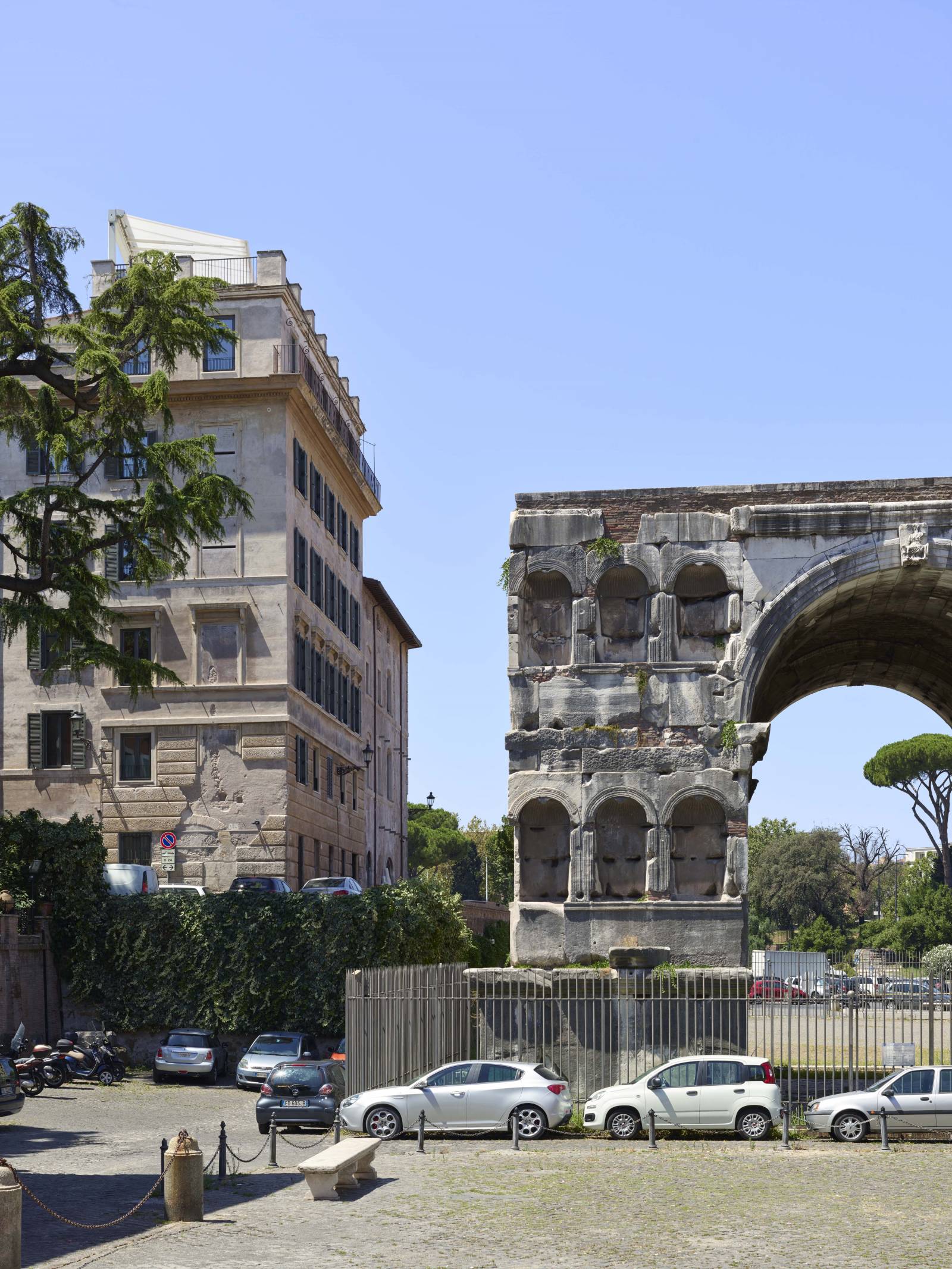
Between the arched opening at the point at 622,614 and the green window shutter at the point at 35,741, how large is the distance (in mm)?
21428

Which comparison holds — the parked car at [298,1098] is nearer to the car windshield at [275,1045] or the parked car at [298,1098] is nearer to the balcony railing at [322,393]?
the car windshield at [275,1045]

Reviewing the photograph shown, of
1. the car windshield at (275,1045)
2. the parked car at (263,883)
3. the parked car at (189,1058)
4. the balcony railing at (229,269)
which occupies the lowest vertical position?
the parked car at (189,1058)

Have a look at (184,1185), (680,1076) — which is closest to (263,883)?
(680,1076)

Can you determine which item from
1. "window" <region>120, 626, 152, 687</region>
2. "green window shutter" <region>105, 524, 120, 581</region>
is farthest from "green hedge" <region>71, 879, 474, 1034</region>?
"green window shutter" <region>105, 524, 120, 581</region>

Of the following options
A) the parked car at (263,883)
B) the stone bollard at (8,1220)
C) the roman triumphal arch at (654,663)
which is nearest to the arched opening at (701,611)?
the roman triumphal arch at (654,663)

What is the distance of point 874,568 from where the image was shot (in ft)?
85.7

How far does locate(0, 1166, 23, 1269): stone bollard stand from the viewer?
12.5 meters

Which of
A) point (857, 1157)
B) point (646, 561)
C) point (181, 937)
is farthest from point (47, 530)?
point (857, 1157)

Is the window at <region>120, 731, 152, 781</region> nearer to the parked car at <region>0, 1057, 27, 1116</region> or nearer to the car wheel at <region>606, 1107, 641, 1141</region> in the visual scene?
the parked car at <region>0, 1057, 27, 1116</region>

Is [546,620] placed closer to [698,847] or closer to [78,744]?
[698,847]

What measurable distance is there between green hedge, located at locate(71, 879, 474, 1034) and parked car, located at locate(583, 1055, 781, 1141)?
464 inches

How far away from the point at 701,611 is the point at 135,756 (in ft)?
68.0

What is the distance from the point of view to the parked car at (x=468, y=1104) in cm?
2252

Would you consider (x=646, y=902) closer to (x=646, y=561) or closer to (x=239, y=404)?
(x=646, y=561)
